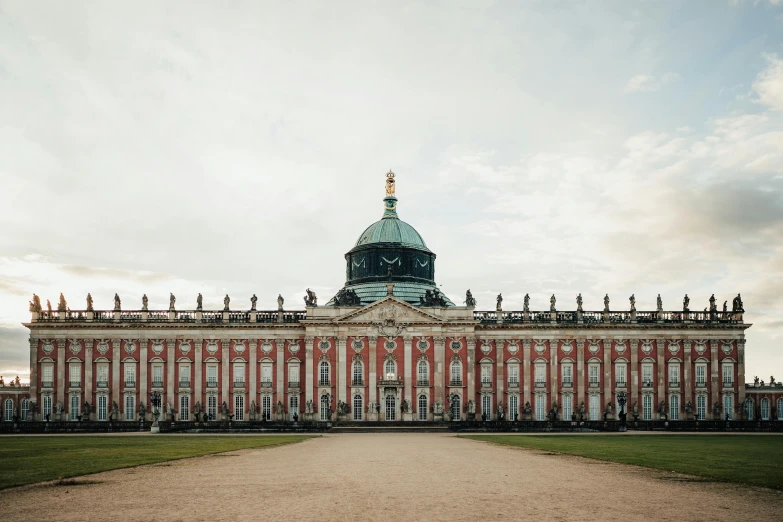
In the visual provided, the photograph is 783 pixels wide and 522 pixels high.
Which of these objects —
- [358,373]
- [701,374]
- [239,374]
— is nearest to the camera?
[358,373]

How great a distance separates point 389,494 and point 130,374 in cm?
6554

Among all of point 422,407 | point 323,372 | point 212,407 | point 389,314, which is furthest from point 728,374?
point 212,407

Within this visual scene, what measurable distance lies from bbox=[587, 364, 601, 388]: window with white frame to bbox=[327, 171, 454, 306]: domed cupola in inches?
642

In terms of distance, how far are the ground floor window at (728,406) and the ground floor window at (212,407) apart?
50.3 meters

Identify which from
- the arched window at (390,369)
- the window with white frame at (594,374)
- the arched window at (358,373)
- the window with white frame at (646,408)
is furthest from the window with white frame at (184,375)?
the window with white frame at (646,408)

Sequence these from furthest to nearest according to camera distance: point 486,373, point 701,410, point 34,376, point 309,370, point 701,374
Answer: point 701,374 < point 486,373 < point 701,410 < point 34,376 < point 309,370

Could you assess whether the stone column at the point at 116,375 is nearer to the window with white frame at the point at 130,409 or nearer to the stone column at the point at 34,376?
the window with white frame at the point at 130,409

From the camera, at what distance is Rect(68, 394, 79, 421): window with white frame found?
79562 millimetres

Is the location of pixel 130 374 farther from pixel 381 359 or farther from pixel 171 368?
pixel 381 359

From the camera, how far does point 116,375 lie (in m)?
80.8

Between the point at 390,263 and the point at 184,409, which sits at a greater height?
the point at 390,263

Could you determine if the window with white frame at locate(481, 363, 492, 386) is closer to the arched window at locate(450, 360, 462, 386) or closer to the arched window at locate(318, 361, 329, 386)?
the arched window at locate(450, 360, 462, 386)

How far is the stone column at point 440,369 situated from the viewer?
7788 centimetres

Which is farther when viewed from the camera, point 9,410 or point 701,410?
point 9,410
